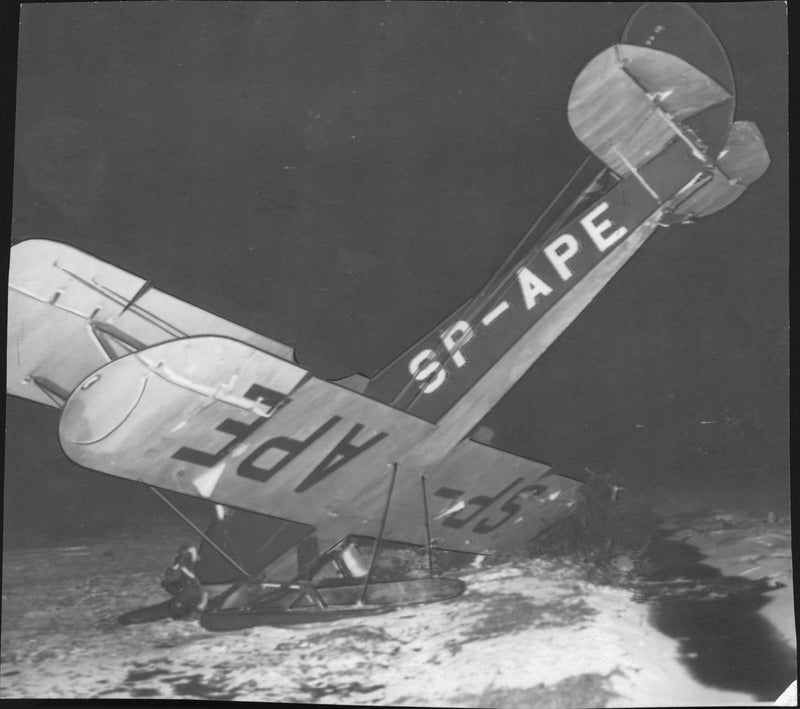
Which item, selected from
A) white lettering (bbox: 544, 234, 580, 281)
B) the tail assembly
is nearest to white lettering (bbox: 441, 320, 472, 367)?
the tail assembly

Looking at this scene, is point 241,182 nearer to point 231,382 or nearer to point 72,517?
point 231,382

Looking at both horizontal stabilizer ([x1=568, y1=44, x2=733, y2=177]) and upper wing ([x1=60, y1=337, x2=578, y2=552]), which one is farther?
horizontal stabilizer ([x1=568, y1=44, x2=733, y2=177])

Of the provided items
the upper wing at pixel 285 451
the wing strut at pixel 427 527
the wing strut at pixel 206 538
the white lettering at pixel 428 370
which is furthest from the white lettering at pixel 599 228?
the wing strut at pixel 206 538

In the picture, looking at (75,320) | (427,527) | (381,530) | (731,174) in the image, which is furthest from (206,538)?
(731,174)

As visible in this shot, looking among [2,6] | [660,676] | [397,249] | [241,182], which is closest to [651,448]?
[660,676]

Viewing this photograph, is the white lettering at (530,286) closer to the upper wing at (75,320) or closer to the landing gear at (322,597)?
the upper wing at (75,320)

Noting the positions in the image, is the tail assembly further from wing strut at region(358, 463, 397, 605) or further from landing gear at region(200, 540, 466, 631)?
landing gear at region(200, 540, 466, 631)
